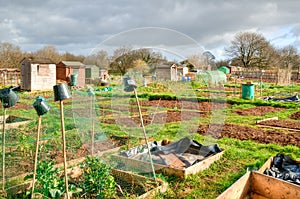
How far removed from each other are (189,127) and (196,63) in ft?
9.51

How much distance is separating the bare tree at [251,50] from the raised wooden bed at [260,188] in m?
40.9

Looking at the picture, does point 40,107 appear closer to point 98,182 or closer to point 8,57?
point 98,182

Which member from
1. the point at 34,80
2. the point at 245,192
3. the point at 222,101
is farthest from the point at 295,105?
the point at 34,80

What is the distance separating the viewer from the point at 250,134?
727 cm

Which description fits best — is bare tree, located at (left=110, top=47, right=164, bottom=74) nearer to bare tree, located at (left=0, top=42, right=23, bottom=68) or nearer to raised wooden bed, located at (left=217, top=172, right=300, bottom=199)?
Result: raised wooden bed, located at (left=217, top=172, right=300, bottom=199)

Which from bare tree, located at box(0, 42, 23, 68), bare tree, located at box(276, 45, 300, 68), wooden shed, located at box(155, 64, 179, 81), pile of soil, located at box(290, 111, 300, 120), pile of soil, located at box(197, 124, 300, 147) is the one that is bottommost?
pile of soil, located at box(197, 124, 300, 147)

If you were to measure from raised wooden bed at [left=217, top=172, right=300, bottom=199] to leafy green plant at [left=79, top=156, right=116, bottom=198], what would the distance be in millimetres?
1383

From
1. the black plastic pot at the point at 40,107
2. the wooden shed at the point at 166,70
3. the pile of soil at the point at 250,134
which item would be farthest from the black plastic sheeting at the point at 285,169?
the black plastic pot at the point at 40,107

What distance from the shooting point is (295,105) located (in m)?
12.9

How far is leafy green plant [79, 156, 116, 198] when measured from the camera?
3.46m

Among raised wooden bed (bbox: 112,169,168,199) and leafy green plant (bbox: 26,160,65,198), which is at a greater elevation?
leafy green plant (bbox: 26,160,65,198)

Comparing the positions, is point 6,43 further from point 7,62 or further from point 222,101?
point 222,101

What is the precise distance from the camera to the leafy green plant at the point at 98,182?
3.46 meters

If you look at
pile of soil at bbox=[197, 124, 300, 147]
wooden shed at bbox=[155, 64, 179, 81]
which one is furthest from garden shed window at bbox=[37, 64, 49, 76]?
pile of soil at bbox=[197, 124, 300, 147]
